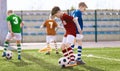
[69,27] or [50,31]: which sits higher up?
[69,27]

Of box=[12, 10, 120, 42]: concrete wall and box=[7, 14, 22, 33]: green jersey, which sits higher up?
box=[7, 14, 22, 33]: green jersey

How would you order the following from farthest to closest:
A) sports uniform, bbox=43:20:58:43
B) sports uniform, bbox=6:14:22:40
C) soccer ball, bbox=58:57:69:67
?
sports uniform, bbox=43:20:58:43 → sports uniform, bbox=6:14:22:40 → soccer ball, bbox=58:57:69:67

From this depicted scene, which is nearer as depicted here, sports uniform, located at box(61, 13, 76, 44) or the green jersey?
sports uniform, located at box(61, 13, 76, 44)

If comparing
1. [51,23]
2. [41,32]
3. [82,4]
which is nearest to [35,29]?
[41,32]

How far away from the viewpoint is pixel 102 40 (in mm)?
30531

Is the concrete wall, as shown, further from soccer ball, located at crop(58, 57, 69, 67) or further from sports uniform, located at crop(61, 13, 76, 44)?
soccer ball, located at crop(58, 57, 69, 67)

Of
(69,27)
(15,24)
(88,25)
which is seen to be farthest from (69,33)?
(88,25)

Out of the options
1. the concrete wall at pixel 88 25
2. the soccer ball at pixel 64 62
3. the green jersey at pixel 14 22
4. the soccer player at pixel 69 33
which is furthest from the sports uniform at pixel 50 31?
the concrete wall at pixel 88 25

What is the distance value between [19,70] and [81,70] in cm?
184

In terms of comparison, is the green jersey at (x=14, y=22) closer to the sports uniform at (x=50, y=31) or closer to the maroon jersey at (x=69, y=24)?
the maroon jersey at (x=69, y=24)

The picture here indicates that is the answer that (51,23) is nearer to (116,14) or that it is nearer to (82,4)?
(82,4)

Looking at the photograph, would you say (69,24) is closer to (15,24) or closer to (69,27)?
(69,27)

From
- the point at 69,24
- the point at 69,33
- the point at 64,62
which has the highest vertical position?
the point at 69,24

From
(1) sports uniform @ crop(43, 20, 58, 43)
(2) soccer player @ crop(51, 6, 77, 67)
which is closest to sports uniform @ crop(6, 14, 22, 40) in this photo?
(2) soccer player @ crop(51, 6, 77, 67)
